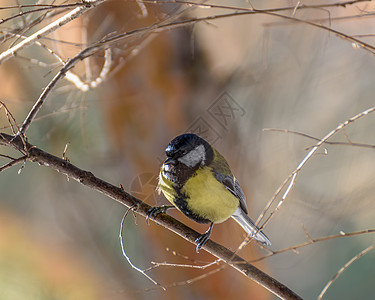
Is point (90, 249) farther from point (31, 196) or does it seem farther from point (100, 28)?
point (100, 28)

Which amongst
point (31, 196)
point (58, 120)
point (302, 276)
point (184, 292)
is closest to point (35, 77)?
point (58, 120)

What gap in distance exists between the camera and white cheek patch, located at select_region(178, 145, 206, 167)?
106cm

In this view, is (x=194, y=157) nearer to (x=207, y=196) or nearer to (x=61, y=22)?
(x=207, y=196)

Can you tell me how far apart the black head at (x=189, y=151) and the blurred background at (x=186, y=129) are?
873mm

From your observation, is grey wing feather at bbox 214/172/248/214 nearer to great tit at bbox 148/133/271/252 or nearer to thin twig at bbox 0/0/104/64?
great tit at bbox 148/133/271/252

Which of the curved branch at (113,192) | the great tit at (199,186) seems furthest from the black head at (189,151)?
the curved branch at (113,192)

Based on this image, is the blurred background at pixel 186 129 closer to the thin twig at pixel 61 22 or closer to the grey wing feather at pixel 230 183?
the grey wing feather at pixel 230 183

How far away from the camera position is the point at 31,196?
9.76 feet

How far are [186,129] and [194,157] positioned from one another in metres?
1.05

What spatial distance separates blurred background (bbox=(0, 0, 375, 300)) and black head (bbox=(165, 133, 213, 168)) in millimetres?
873

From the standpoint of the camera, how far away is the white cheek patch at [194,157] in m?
1.06

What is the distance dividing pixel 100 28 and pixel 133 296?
5.17ft

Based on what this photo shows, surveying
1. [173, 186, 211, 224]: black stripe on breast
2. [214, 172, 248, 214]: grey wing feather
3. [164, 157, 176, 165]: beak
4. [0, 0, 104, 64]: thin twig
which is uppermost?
[0, 0, 104, 64]: thin twig

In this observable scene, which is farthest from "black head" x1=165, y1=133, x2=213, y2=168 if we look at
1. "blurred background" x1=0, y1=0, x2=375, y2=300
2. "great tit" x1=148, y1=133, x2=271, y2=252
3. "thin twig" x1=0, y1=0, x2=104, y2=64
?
"blurred background" x1=0, y1=0, x2=375, y2=300
